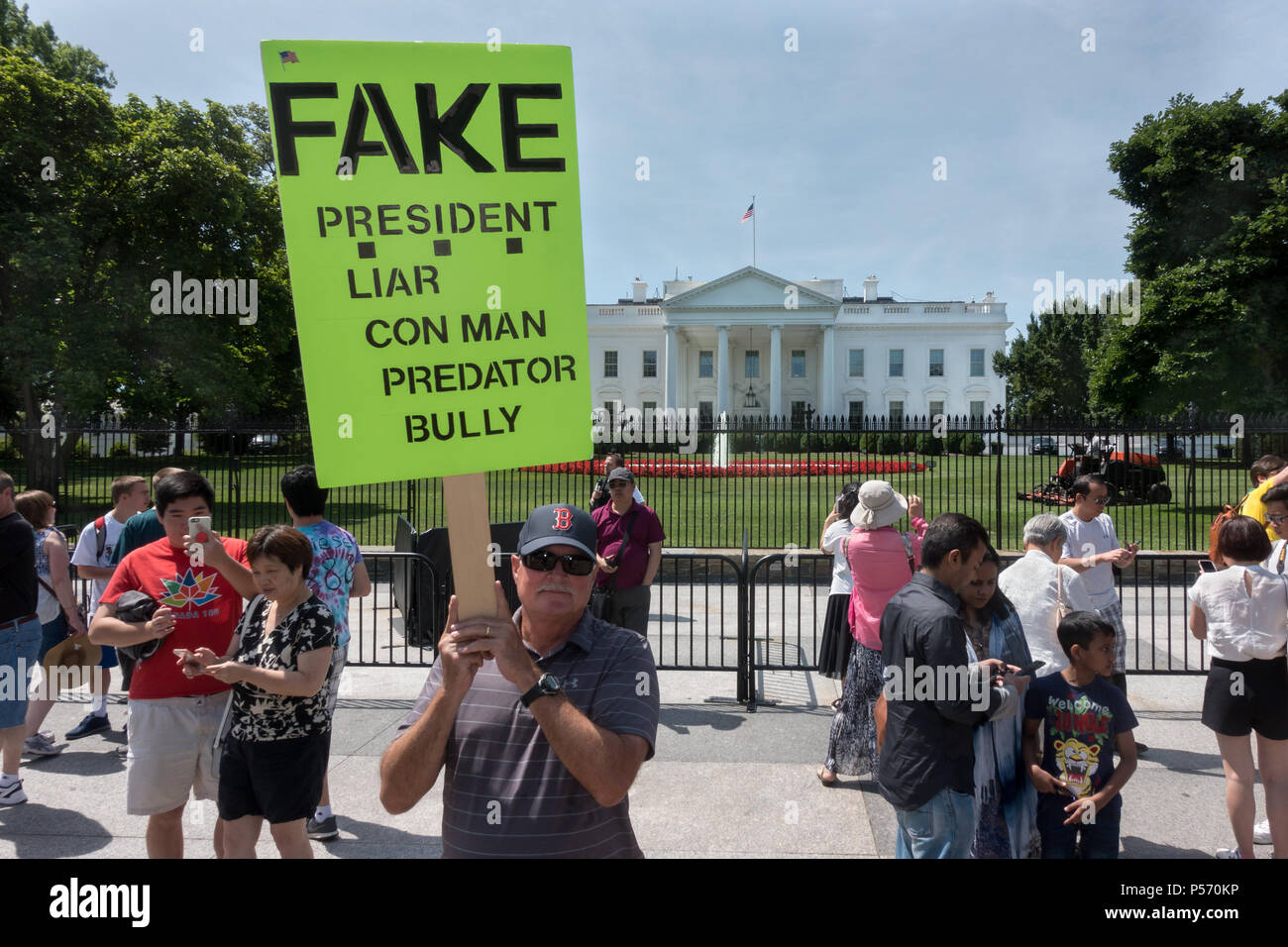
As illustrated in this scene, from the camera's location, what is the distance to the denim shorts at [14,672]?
15.0 ft

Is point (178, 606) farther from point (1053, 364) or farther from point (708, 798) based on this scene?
point (1053, 364)

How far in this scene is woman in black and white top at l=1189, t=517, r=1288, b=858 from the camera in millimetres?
3951

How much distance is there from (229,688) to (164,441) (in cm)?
1225

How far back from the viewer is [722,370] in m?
63.7

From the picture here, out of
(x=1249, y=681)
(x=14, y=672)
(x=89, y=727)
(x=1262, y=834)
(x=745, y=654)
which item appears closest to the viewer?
(x=1249, y=681)

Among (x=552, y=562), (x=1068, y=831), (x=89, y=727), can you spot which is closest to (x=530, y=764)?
(x=552, y=562)

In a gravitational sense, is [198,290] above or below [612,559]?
above

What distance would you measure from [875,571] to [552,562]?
333 cm

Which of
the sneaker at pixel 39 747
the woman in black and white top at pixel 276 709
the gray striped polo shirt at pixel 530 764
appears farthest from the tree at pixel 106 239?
the gray striped polo shirt at pixel 530 764

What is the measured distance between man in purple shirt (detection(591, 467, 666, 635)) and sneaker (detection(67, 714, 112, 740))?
369cm

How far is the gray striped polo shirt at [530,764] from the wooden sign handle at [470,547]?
232 millimetres

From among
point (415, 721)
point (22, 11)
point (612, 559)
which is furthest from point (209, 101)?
point (415, 721)

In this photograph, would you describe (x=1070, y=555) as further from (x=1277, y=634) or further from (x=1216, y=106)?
(x=1216, y=106)

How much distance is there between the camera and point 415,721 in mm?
2029
